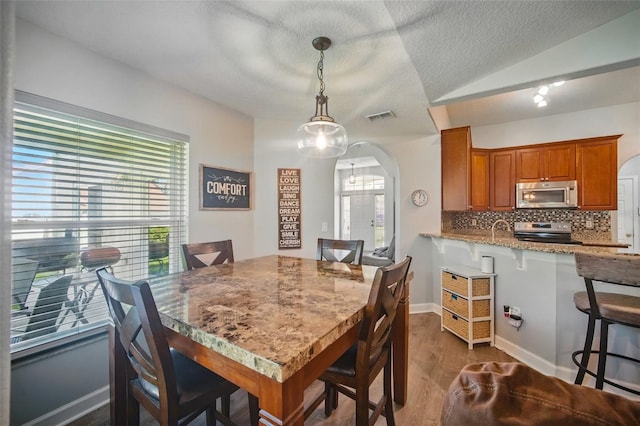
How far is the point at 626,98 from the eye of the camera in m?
3.39

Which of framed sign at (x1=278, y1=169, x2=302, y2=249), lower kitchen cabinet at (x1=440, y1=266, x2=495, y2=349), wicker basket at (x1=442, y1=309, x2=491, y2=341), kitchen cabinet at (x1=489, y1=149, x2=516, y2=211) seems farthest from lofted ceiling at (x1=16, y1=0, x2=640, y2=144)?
wicker basket at (x1=442, y1=309, x2=491, y2=341)

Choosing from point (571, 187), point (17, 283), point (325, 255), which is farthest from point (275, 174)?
point (571, 187)

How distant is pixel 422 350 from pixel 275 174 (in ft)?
8.29

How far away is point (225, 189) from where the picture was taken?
9.36 ft

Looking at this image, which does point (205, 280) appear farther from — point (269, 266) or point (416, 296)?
point (416, 296)

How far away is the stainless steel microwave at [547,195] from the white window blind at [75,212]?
464 centimetres

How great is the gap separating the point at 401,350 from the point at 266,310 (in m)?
1.16

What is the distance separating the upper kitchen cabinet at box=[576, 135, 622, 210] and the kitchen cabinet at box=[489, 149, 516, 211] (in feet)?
2.48

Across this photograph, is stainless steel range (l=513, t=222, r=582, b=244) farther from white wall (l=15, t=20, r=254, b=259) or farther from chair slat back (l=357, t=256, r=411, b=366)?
white wall (l=15, t=20, r=254, b=259)

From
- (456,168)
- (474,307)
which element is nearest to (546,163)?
(456,168)

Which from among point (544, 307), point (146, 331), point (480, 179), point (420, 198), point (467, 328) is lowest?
point (467, 328)

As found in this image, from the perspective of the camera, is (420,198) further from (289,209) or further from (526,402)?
(526,402)

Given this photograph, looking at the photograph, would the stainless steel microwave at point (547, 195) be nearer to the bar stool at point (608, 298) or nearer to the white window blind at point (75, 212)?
the bar stool at point (608, 298)

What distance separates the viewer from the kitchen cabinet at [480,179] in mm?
3926
